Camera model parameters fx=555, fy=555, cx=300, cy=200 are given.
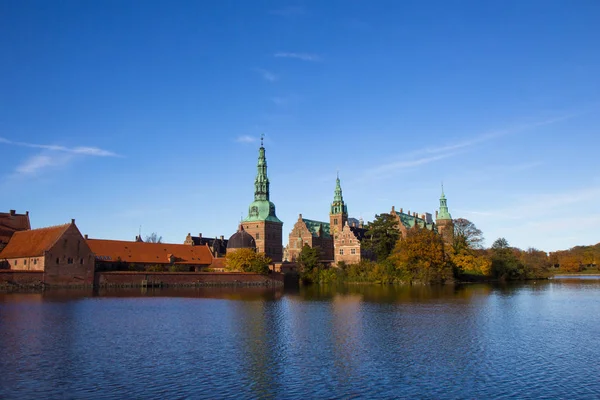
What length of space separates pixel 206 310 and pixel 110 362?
16387mm

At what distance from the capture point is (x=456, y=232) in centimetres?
7944

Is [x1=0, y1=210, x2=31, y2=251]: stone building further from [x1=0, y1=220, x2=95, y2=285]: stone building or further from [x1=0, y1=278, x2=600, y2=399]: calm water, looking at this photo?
[x1=0, y1=278, x2=600, y2=399]: calm water

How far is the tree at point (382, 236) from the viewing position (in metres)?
76.5

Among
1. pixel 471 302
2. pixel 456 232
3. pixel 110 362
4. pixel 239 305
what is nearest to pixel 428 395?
pixel 110 362

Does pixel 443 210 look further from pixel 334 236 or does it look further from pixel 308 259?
pixel 308 259

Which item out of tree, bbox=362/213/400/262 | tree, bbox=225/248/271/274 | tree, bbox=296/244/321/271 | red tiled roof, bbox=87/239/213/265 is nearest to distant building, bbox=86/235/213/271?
red tiled roof, bbox=87/239/213/265

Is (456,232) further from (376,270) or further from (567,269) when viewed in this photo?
(567,269)

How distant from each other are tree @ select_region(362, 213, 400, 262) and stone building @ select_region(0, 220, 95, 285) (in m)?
37.8

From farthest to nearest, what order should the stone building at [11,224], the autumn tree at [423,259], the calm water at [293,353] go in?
the autumn tree at [423,259], the stone building at [11,224], the calm water at [293,353]

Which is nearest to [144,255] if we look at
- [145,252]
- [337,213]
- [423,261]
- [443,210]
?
[145,252]

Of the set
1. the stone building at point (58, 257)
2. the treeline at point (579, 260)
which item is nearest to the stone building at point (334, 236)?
the stone building at point (58, 257)

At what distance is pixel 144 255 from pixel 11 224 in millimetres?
16011

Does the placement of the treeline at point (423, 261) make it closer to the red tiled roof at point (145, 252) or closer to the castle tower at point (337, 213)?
the red tiled roof at point (145, 252)

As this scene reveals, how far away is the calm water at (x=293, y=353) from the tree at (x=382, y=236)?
4070 centimetres
